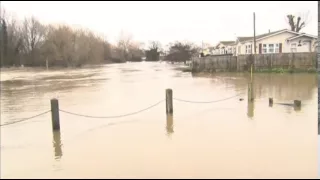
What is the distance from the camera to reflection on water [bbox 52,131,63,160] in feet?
23.5

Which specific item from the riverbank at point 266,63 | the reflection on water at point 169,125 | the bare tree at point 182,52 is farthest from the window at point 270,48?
the bare tree at point 182,52

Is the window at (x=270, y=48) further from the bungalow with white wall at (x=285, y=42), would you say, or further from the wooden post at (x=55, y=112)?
the wooden post at (x=55, y=112)

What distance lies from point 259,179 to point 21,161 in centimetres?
456

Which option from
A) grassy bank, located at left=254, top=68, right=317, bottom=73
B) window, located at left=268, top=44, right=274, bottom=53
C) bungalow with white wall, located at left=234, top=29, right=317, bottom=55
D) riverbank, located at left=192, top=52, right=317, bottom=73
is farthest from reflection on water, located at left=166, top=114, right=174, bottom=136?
window, located at left=268, top=44, right=274, bottom=53

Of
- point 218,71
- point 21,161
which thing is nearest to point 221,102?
point 21,161

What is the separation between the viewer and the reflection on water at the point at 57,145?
7.15 metres

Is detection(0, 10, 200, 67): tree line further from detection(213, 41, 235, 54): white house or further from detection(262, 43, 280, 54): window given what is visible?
detection(262, 43, 280, 54): window

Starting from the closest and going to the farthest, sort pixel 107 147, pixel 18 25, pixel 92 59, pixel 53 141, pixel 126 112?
pixel 107 147, pixel 53 141, pixel 126 112, pixel 18 25, pixel 92 59

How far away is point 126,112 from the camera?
40.1 feet

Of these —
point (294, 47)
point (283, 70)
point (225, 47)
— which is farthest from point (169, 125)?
point (225, 47)

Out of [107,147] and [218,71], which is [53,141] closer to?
[107,147]

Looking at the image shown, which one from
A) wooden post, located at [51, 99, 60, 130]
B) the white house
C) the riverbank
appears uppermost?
the white house

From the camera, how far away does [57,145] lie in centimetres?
784

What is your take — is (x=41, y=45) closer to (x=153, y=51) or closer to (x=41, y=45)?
(x=41, y=45)
